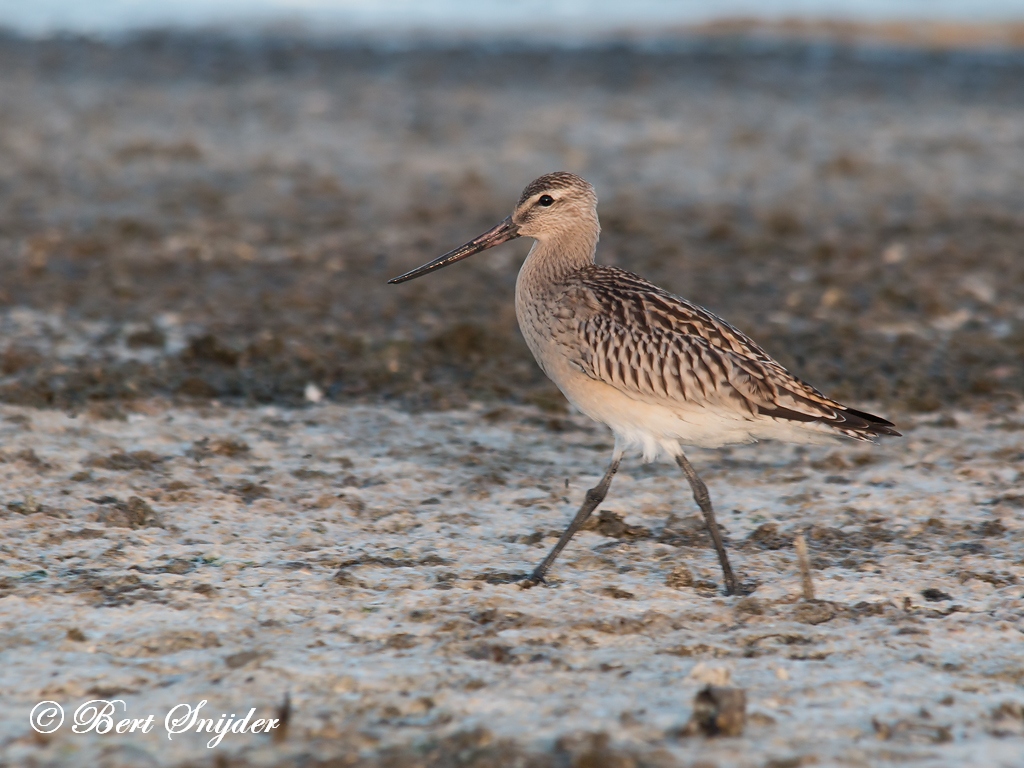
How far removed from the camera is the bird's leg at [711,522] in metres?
5.13

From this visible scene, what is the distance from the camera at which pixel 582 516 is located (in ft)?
18.0

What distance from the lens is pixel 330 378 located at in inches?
303

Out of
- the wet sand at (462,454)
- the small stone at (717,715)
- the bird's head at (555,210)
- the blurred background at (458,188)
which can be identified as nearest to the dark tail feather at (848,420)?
the wet sand at (462,454)

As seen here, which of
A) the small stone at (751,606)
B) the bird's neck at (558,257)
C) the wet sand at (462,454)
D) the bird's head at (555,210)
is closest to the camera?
the wet sand at (462,454)

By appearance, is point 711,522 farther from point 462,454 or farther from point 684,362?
point 462,454

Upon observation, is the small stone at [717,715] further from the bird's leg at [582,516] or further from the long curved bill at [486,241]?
the long curved bill at [486,241]

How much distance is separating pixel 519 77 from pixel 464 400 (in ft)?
33.5

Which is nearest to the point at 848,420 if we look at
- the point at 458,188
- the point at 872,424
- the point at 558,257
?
the point at 872,424

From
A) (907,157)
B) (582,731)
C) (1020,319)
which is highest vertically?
(907,157)

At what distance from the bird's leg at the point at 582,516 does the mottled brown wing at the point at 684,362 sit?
1.18 feet

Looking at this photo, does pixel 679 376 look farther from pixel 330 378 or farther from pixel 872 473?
pixel 330 378

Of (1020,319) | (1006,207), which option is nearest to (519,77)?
(1006,207)

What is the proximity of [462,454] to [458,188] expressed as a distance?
18.7 ft

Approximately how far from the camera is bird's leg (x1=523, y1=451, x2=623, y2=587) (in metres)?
5.27
